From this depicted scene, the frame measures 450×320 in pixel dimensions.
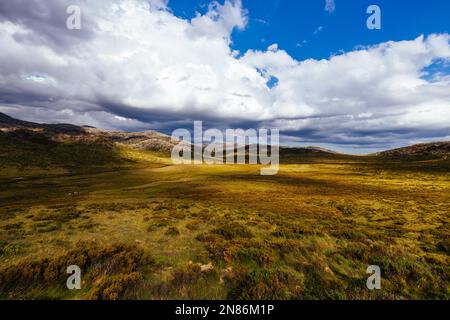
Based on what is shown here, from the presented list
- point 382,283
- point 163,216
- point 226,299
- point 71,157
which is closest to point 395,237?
point 382,283

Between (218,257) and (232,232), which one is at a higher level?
(218,257)

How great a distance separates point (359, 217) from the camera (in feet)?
76.2

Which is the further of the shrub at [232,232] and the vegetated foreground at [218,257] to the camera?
the shrub at [232,232]

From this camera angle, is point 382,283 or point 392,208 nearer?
point 382,283

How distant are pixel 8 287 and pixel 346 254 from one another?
49.0 ft

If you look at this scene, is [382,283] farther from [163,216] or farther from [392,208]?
[392,208]

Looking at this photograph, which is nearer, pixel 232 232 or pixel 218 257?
pixel 218 257

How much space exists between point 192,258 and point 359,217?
18.8m

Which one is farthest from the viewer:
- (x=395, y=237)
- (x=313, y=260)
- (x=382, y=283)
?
(x=395, y=237)

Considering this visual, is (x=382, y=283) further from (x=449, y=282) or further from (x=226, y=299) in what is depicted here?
(x=226, y=299)

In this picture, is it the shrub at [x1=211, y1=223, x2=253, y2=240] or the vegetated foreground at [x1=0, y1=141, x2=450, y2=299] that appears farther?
the shrub at [x1=211, y1=223, x2=253, y2=240]

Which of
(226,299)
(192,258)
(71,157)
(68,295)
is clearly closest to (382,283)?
(226,299)

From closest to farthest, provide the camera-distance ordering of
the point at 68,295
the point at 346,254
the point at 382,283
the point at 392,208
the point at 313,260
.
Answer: the point at 68,295 → the point at 382,283 → the point at 313,260 → the point at 346,254 → the point at 392,208

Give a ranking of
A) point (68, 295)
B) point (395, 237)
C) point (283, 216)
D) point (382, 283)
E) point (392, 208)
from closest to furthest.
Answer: point (68, 295) < point (382, 283) < point (395, 237) < point (283, 216) < point (392, 208)
